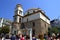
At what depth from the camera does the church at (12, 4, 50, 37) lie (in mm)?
44878

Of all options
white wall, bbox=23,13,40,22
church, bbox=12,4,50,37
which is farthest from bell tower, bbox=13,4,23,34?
white wall, bbox=23,13,40,22

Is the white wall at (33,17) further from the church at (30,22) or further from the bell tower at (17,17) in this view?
the bell tower at (17,17)

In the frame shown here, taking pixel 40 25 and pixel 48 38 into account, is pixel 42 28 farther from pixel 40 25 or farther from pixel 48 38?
pixel 48 38

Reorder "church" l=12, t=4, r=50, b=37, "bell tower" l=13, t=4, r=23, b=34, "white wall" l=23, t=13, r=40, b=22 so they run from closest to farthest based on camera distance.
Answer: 1. "church" l=12, t=4, r=50, b=37
2. "white wall" l=23, t=13, r=40, b=22
3. "bell tower" l=13, t=4, r=23, b=34

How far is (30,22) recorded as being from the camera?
158ft

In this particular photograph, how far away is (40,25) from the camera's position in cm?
4466

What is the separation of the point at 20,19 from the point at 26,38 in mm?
37700

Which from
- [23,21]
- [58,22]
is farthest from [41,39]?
[58,22]

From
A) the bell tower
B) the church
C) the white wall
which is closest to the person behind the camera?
the church

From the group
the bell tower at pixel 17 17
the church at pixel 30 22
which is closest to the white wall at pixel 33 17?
the church at pixel 30 22

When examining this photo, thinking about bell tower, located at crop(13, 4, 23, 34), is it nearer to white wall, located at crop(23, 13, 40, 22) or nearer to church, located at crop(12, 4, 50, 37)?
church, located at crop(12, 4, 50, 37)

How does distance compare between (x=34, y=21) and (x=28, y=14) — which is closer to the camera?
(x=34, y=21)

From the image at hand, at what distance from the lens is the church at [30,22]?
147 feet

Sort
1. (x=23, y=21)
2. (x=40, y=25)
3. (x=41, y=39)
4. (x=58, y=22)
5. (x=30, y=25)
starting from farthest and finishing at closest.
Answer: (x=58, y=22)
(x=23, y=21)
(x=30, y=25)
(x=40, y=25)
(x=41, y=39)
